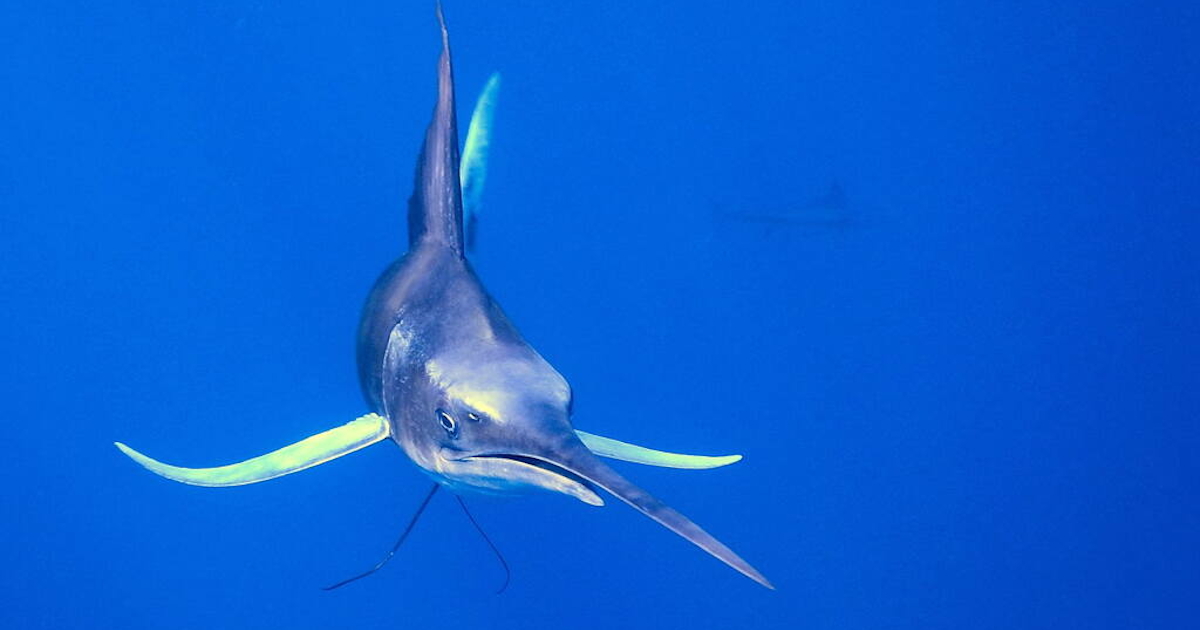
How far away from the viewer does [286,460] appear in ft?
10.8

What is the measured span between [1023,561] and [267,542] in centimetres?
963

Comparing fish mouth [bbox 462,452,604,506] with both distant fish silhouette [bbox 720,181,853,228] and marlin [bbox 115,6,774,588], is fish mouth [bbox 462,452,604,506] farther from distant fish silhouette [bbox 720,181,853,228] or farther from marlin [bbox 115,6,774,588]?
distant fish silhouette [bbox 720,181,853,228]

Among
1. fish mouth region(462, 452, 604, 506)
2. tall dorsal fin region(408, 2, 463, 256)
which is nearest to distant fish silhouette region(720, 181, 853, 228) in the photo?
tall dorsal fin region(408, 2, 463, 256)

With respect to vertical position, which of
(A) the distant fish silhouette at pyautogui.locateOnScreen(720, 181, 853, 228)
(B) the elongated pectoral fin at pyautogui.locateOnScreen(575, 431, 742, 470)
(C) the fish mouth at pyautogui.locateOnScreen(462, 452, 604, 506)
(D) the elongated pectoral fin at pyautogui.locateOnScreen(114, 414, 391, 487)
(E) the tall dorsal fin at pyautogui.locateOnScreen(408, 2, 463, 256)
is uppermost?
(A) the distant fish silhouette at pyautogui.locateOnScreen(720, 181, 853, 228)

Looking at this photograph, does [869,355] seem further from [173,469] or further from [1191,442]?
[173,469]

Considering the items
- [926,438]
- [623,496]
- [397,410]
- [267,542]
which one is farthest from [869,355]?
[623,496]

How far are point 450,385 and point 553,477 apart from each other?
24.8 inches

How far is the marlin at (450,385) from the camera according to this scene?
241 centimetres

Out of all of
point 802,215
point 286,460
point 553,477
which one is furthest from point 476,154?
point 802,215

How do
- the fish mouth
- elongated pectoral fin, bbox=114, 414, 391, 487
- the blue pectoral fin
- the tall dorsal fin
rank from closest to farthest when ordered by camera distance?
the fish mouth < the tall dorsal fin < elongated pectoral fin, bbox=114, 414, 391, 487 < the blue pectoral fin

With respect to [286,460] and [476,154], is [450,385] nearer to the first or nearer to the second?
[286,460]

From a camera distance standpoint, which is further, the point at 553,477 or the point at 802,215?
the point at 802,215

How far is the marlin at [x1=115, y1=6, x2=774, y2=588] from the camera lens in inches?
94.7

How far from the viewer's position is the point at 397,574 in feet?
31.5
